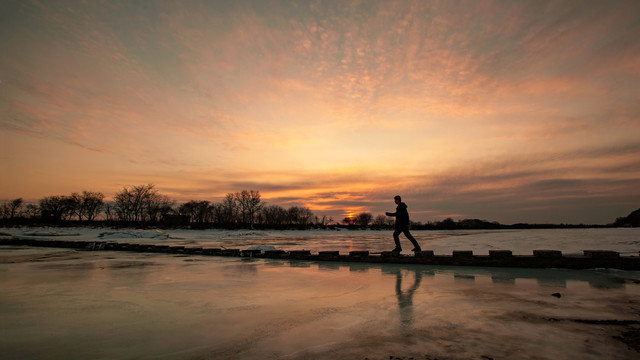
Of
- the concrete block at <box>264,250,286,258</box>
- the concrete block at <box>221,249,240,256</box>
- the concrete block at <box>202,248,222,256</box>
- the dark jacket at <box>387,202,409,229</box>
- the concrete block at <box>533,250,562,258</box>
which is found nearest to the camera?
the concrete block at <box>533,250,562,258</box>

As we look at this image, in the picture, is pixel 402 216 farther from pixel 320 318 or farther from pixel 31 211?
pixel 31 211

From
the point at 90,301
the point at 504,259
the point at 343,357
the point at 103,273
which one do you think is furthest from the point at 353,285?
the point at 103,273

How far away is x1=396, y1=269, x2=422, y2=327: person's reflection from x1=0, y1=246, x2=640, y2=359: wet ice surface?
37 mm

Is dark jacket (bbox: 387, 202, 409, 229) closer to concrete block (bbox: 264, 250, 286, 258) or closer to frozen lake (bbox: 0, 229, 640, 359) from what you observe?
frozen lake (bbox: 0, 229, 640, 359)

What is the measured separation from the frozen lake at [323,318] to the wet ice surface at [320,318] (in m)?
0.02

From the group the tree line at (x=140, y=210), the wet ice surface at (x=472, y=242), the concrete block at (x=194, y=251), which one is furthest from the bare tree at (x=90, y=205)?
the concrete block at (x=194, y=251)

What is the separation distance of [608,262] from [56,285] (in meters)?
13.2

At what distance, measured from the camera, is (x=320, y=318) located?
3893 mm

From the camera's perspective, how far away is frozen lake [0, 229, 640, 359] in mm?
2824

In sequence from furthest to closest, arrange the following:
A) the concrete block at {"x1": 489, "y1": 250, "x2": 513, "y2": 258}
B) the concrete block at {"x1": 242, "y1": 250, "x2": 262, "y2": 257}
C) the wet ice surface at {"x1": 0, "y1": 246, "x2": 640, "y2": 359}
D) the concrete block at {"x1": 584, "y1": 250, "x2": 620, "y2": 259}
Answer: the concrete block at {"x1": 242, "y1": 250, "x2": 262, "y2": 257}
the concrete block at {"x1": 489, "y1": 250, "x2": 513, "y2": 258}
the concrete block at {"x1": 584, "y1": 250, "x2": 620, "y2": 259}
the wet ice surface at {"x1": 0, "y1": 246, "x2": 640, "y2": 359}

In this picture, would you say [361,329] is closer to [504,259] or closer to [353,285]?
[353,285]

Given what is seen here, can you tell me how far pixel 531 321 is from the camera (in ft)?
11.8

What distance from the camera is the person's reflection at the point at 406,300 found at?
12.4 feet

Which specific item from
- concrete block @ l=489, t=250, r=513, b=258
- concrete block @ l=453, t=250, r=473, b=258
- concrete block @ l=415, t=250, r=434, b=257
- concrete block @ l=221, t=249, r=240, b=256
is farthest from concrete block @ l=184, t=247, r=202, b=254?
concrete block @ l=489, t=250, r=513, b=258
